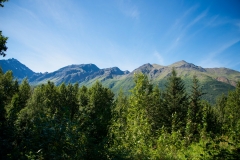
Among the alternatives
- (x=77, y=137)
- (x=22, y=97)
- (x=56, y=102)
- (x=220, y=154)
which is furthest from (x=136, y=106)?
(x=22, y=97)

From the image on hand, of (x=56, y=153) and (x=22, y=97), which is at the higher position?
(x=56, y=153)

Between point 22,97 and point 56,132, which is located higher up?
point 56,132

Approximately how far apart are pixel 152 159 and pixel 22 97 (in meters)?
49.1

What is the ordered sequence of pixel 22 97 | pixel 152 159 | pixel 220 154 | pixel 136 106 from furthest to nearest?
1. pixel 22 97
2. pixel 136 106
3. pixel 152 159
4. pixel 220 154

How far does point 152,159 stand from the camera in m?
7.86

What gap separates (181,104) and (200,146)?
19793 millimetres

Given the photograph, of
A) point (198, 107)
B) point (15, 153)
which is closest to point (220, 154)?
point (15, 153)

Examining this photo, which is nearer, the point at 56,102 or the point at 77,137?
the point at 77,137

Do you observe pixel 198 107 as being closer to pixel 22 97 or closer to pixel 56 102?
pixel 56 102

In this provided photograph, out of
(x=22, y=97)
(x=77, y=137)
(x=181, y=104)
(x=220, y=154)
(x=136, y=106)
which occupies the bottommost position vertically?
(x=22, y=97)

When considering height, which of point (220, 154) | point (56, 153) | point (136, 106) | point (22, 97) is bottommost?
point (22, 97)

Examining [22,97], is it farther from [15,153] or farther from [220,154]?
[220,154]

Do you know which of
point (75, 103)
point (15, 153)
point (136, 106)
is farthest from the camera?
point (75, 103)

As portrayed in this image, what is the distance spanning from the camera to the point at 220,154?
7293mm
